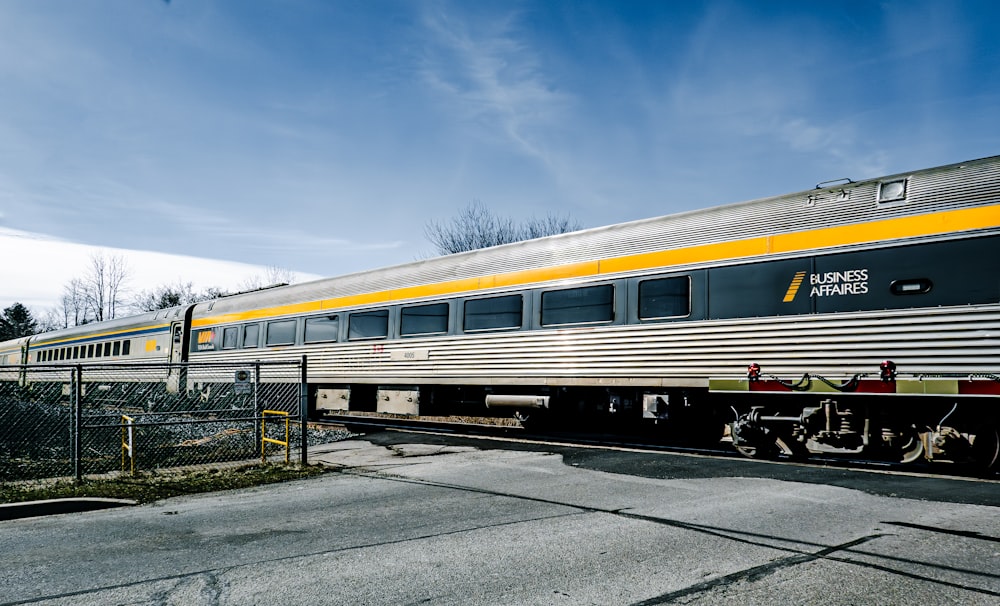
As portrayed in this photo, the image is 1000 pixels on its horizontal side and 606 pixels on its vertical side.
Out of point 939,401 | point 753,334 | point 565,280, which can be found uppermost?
point 565,280

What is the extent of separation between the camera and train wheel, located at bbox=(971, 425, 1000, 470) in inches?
331

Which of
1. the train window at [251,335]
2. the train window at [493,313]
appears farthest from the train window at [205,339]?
the train window at [493,313]

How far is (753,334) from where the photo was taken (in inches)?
388

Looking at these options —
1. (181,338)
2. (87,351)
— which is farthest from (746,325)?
(87,351)

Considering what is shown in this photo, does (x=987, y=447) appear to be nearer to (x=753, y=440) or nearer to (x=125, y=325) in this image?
(x=753, y=440)

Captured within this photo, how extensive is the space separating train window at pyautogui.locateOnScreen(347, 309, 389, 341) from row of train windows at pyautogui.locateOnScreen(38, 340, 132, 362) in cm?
1258

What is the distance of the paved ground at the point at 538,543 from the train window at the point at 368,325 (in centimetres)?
686

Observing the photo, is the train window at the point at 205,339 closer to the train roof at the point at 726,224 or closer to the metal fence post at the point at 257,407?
the train roof at the point at 726,224

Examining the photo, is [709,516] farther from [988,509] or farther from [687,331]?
[687,331]

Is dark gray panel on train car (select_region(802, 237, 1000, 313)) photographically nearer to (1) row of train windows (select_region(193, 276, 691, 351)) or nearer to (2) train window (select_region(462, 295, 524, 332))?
(1) row of train windows (select_region(193, 276, 691, 351))

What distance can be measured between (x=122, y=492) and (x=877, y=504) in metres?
7.93

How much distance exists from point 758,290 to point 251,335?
1419 cm

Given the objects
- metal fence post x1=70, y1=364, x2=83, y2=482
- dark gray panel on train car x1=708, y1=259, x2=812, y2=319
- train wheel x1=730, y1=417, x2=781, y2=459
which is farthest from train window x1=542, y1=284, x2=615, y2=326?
metal fence post x1=70, y1=364, x2=83, y2=482

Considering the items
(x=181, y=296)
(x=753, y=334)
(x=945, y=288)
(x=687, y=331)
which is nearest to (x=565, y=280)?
(x=687, y=331)
